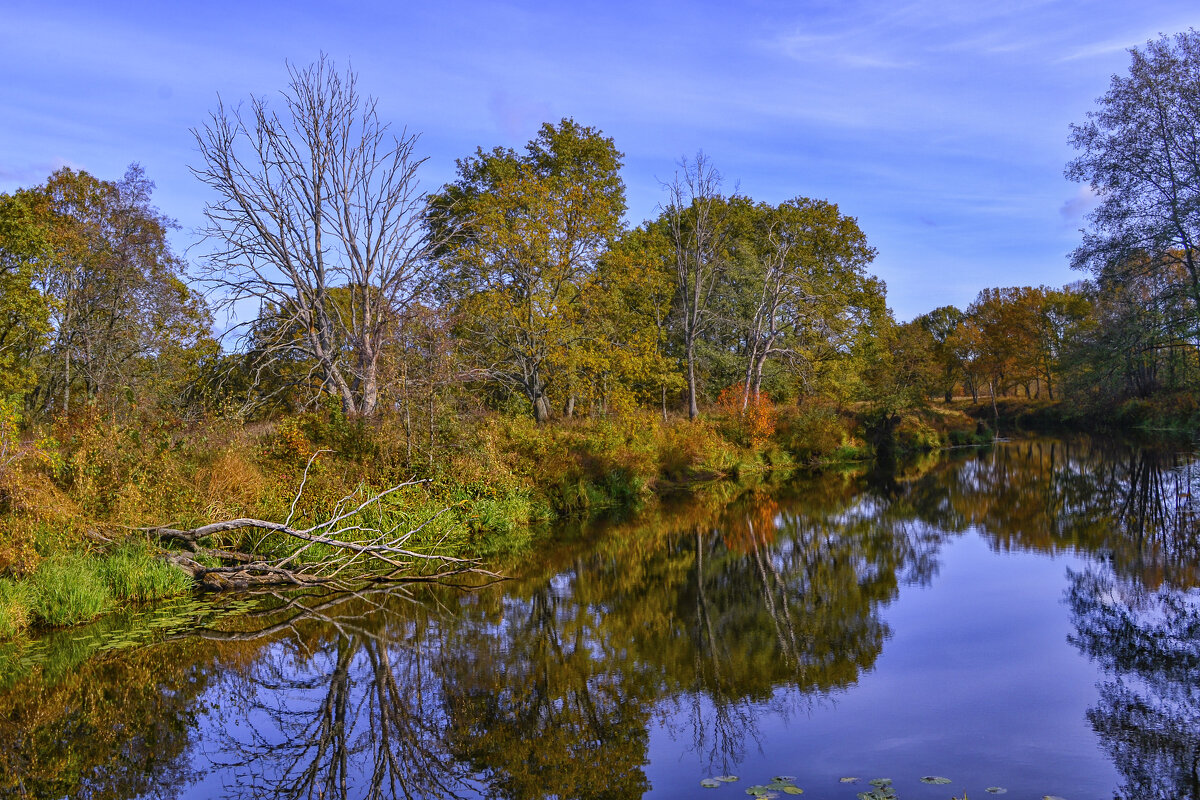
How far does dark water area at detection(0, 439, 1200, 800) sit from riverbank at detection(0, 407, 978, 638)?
3.73 ft

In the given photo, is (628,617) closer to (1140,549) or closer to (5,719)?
(5,719)

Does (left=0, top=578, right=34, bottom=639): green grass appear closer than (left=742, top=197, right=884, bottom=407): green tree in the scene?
Yes

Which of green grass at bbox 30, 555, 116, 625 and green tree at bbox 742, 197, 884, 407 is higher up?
green tree at bbox 742, 197, 884, 407

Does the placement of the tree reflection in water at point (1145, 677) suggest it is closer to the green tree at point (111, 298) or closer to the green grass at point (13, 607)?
the green grass at point (13, 607)

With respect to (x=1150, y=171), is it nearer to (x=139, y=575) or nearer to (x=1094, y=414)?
(x=139, y=575)

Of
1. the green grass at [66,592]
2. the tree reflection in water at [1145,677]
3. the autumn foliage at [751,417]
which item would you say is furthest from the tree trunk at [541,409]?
the tree reflection in water at [1145,677]

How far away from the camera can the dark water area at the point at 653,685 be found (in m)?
7.08

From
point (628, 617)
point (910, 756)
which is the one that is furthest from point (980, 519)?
point (910, 756)

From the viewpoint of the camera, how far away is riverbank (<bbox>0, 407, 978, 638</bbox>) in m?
11.8

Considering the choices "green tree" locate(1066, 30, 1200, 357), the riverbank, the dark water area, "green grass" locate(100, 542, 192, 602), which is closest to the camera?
the dark water area

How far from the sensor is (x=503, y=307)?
28.9 m

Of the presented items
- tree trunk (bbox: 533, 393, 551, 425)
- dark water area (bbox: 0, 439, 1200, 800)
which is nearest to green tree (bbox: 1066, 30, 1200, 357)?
dark water area (bbox: 0, 439, 1200, 800)

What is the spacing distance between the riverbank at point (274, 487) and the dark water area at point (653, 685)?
1.14 metres

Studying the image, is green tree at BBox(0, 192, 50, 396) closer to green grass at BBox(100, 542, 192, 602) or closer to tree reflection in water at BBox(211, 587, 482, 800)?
green grass at BBox(100, 542, 192, 602)
